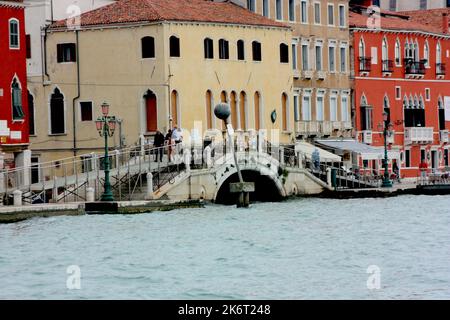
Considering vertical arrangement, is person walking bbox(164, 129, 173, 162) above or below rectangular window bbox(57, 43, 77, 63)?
below

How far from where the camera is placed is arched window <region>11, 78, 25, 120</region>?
49.5 m

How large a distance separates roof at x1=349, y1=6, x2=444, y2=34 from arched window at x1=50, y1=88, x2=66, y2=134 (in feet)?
53.9

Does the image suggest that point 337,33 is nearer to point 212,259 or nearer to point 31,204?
point 31,204

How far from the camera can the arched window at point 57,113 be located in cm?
5622

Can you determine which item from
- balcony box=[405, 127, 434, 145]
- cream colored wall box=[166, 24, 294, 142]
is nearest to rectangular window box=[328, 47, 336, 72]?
balcony box=[405, 127, 434, 145]

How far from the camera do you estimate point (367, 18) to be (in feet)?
234

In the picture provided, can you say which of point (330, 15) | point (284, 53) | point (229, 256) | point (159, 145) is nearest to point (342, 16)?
point (330, 15)

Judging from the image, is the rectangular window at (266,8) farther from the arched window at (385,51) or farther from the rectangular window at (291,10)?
the arched window at (385,51)

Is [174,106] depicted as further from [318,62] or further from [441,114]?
[441,114]

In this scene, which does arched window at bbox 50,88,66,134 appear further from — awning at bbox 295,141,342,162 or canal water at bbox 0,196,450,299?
canal water at bbox 0,196,450,299

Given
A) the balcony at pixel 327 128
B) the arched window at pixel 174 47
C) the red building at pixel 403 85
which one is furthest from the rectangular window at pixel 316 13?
the arched window at pixel 174 47

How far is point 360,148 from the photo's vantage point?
65562mm

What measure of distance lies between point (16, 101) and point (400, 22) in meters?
27.2

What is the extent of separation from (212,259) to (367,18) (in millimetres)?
40792
